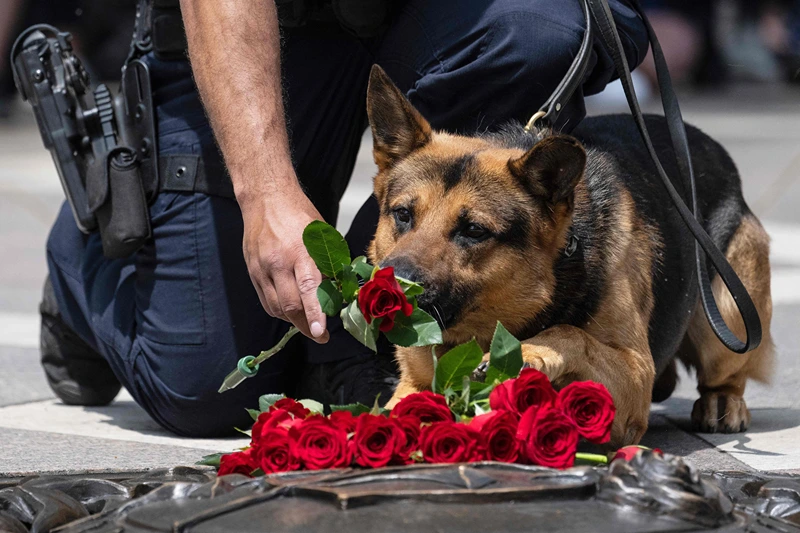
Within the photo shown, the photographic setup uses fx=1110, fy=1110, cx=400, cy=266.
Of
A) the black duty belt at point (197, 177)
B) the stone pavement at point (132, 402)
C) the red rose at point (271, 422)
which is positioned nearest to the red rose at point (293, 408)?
the red rose at point (271, 422)

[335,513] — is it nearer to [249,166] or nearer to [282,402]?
[282,402]

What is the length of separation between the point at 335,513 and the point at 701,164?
2.30 m

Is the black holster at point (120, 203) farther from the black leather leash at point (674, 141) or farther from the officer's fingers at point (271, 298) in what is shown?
the black leather leash at point (674, 141)

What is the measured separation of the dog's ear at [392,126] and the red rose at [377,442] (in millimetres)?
A: 1197

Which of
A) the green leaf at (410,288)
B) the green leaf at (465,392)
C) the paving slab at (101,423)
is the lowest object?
the paving slab at (101,423)

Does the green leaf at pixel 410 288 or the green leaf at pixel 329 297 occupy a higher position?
the green leaf at pixel 410 288

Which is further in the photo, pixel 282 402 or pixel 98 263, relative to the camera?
pixel 98 263

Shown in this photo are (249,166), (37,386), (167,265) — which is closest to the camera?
(249,166)

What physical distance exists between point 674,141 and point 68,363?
226 centimetres

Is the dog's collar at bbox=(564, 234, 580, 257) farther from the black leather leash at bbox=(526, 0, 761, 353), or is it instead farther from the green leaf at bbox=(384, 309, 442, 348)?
the green leaf at bbox=(384, 309, 442, 348)

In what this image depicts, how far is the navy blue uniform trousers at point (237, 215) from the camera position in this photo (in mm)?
3398

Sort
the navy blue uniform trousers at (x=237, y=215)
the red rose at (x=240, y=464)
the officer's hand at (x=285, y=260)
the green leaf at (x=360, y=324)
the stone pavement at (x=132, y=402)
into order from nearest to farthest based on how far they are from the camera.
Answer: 1. the red rose at (x=240, y=464)
2. the green leaf at (x=360, y=324)
3. the officer's hand at (x=285, y=260)
4. the stone pavement at (x=132, y=402)
5. the navy blue uniform trousers at (x=237, y=215)

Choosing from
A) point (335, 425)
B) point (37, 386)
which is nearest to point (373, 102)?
point (335, 425)

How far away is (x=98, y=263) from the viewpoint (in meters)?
3.96
